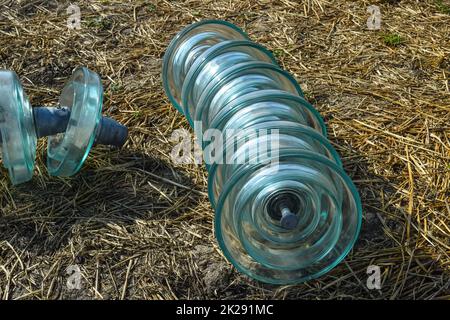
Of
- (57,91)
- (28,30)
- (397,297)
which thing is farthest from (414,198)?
(28,30)

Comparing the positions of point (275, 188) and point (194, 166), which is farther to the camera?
point (194, 166)

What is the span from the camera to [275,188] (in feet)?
7.36

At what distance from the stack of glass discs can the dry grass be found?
0.51ft

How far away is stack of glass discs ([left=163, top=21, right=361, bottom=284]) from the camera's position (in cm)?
221

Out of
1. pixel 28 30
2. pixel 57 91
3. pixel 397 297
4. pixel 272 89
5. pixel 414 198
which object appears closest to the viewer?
pixel 397 297

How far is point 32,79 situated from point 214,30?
3.36 ft

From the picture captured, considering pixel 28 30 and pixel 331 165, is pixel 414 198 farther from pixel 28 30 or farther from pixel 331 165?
pixel 28 30

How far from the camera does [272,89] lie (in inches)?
102

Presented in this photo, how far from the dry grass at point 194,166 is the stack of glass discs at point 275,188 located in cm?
16

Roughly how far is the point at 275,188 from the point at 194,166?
0.80 metres

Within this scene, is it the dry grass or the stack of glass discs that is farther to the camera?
the dry grass

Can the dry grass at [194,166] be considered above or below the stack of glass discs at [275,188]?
below

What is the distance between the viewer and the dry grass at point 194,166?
250cm

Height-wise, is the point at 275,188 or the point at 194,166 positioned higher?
the point at 275,188
